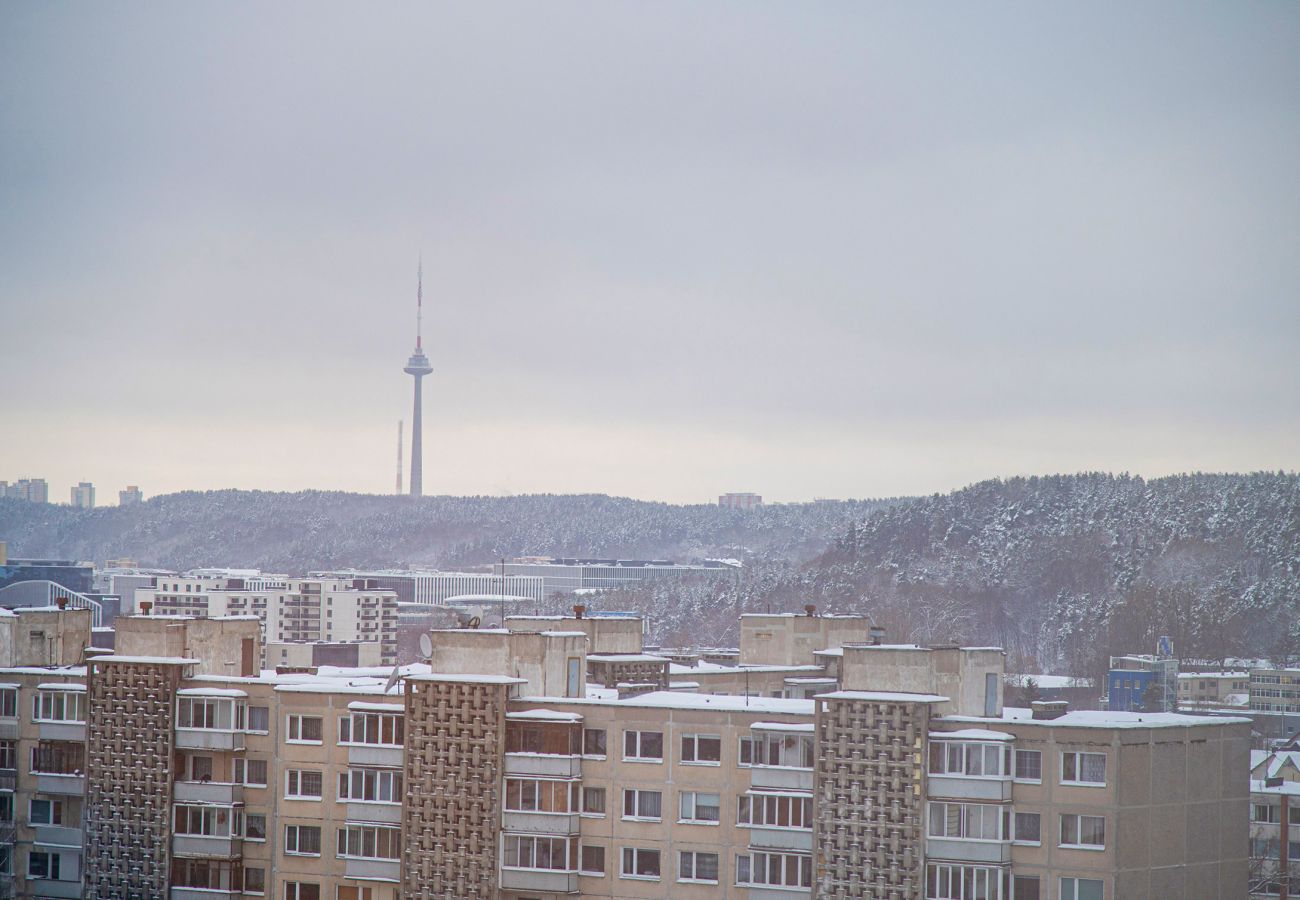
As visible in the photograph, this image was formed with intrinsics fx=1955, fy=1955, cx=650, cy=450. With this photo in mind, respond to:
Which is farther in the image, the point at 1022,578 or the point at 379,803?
the point at 1022,578

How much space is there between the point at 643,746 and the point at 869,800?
16.9 ft

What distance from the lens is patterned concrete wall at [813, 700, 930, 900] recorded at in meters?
40.2

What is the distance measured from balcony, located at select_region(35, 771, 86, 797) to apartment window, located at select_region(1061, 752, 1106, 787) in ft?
76.8

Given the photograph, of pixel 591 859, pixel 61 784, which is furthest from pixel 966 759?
pixel 61 784

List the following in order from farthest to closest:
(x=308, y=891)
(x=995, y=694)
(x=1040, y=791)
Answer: (x=308, y=891), (x=995, y=694), (x=1040, y=791)

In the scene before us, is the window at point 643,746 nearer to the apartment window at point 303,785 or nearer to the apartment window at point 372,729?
the apartment window at point 372,729

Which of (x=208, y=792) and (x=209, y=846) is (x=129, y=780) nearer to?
(x=208, y=792)

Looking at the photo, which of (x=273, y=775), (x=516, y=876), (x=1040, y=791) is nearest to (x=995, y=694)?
(x=1040, y=791)

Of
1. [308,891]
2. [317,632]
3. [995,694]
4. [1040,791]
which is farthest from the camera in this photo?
[317,632]

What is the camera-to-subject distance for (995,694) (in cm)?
4216

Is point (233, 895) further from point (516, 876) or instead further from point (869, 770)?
point (869, 770)

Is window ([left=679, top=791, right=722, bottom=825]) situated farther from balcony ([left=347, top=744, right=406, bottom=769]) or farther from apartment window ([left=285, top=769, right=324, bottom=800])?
apartment window ([left=285, top=769, right=324, bottom=800])

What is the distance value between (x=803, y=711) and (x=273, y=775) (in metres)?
12.6

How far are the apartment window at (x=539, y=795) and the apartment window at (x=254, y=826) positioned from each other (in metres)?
6.71
